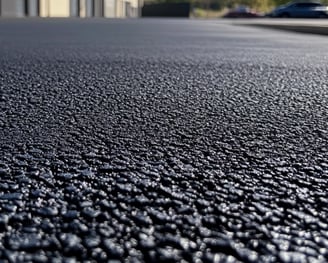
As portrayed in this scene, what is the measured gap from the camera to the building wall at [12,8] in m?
14.3

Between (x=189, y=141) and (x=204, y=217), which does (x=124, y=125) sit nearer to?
(x=189, y=141)

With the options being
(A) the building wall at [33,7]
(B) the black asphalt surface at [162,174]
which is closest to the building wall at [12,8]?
(A) the building wall at [33,7]

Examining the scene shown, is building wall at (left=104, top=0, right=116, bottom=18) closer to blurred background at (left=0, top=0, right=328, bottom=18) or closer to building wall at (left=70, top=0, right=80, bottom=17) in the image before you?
blurred background at (left=0, top=0, right=328, bottom=18)

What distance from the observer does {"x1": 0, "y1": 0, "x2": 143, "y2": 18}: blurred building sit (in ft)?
48.1

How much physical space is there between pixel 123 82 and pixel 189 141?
1.87 ft

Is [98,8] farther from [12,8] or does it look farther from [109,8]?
[12,8]

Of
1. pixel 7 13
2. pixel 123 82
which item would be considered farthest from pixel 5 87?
pixel 7 13

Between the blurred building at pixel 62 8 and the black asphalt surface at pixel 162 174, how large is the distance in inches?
585

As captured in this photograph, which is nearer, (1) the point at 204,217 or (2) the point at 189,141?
(1) the point at 204,217

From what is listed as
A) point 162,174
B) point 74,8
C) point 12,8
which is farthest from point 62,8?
point 162,174

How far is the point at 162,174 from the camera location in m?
0.49

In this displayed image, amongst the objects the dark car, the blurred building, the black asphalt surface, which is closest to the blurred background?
the blurred building

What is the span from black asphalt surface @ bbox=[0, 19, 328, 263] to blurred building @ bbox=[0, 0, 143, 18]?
48.8ft

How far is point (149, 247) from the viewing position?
0.33m
